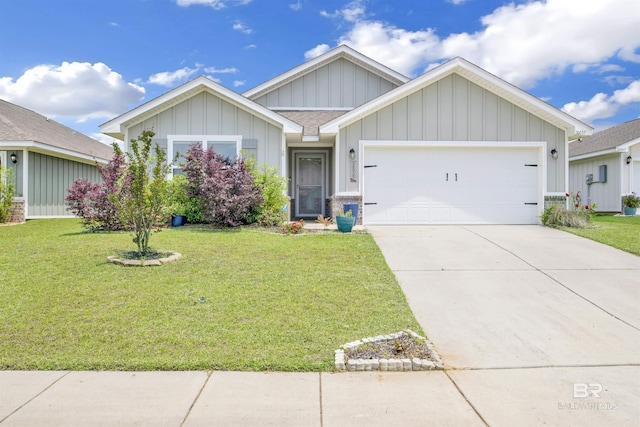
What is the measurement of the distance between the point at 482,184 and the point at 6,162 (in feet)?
52.1

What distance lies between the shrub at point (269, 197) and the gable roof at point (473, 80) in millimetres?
1887

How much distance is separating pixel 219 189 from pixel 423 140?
5.76 m

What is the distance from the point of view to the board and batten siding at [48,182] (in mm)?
14070

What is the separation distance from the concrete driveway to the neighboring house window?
556 centimetres

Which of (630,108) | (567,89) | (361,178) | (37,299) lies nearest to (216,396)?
(37,299)

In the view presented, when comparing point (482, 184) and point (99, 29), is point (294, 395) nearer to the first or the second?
point (482, 184)

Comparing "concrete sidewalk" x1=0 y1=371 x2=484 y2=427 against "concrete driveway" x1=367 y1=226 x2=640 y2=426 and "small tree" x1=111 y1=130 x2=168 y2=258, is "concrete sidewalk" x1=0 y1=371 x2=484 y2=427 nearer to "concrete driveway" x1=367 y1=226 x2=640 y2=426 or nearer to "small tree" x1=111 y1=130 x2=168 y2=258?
"concrete driveway" x1=367 y1=226 x2=640 y2=426

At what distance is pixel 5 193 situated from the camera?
507 inches

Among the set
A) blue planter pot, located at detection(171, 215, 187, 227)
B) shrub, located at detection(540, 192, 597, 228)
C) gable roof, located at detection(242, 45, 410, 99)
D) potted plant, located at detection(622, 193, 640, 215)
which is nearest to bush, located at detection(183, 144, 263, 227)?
blue planter pot, located at detection(171, 215, 187, 227)

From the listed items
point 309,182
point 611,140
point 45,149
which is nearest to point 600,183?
point 611,140

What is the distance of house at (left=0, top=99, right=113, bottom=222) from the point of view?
13.4m

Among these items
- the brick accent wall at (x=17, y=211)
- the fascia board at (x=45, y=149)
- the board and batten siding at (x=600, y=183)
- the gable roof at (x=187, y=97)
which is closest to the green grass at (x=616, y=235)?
the board and batten siding at (x=600, y=183)

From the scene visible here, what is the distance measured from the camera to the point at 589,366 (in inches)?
139

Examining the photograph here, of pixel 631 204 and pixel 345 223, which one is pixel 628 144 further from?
pixel 345 223
